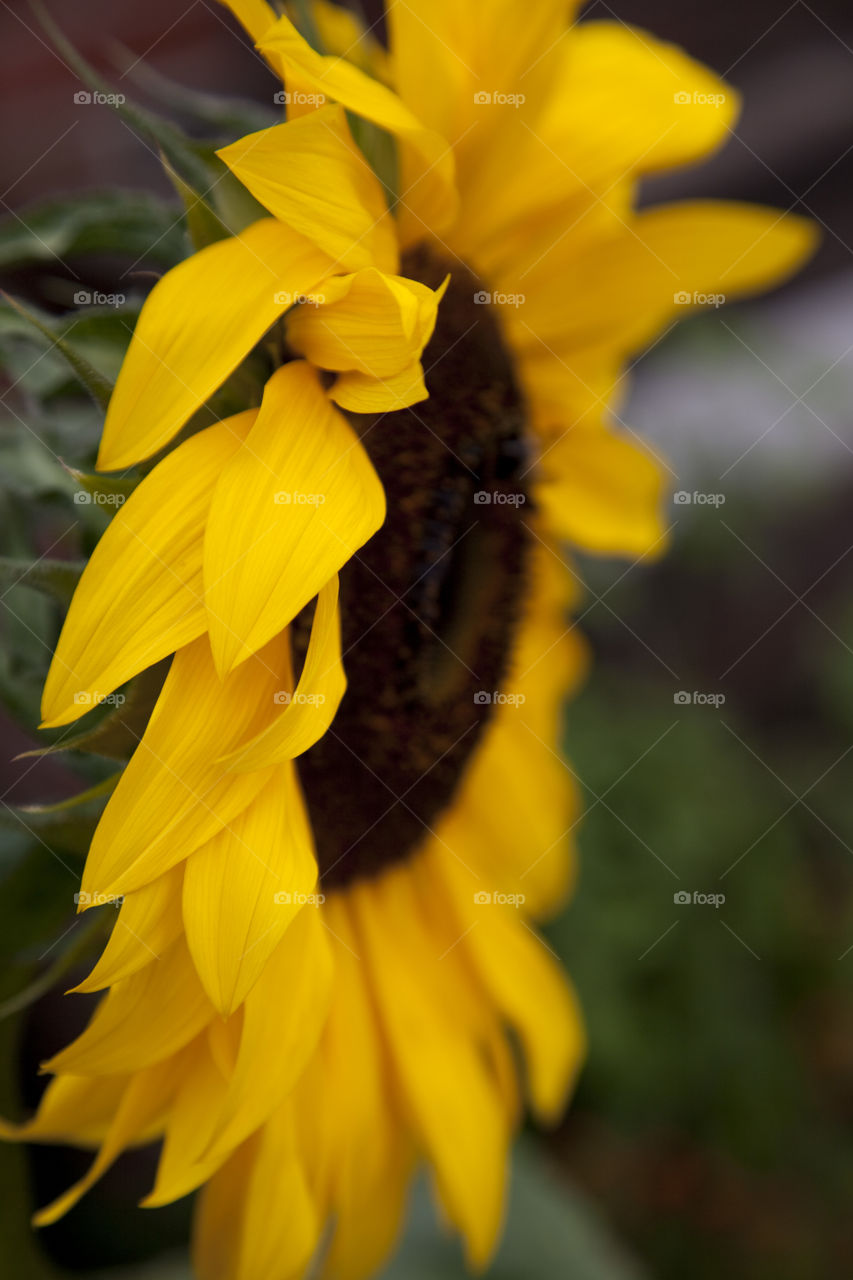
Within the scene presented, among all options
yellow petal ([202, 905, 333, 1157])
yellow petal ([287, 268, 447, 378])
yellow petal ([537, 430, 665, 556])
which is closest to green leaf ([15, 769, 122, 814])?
yellow petal ([202, 905, 333, 1157])

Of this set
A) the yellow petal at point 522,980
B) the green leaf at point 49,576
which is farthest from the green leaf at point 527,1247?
the green leaf at point 49,576

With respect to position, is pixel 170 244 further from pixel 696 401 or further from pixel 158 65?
pixel 696 401

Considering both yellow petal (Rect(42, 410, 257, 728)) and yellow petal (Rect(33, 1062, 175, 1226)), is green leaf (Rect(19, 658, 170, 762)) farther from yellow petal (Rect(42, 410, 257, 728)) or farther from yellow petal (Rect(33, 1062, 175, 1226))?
yellow petal (Rect(33, 1062, 175, 1226))

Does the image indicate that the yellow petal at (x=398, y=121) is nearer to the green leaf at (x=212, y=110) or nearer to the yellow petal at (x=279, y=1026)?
the green leaf at (x=212, y=110)

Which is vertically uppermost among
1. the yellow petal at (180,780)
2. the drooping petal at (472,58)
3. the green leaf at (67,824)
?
the drooping petal at (472,58)

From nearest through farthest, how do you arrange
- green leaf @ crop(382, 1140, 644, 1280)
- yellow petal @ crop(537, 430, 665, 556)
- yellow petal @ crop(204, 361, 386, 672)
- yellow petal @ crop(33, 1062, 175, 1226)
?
yellow petal @ crop(204, 361, 386, 672) → yellow petal @ crop(33, 1062, 175, 1226) → yellow petal @ crop(537, 430, 665, 556) → green leaf @ crop(382, 1140, 644, 1280)

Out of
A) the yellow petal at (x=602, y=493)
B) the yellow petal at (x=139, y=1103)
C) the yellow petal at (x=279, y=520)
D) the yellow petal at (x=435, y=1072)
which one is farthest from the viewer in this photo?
the yellow petal at (x=602, y=493)

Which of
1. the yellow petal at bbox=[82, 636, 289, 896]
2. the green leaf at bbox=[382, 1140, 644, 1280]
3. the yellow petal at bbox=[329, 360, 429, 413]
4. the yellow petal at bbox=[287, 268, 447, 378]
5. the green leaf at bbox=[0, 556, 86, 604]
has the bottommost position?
the green leaf at bbox=[382, 1140, 644, 1280]

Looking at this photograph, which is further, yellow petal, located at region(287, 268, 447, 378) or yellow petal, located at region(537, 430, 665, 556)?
yellow petal, located at region(537, 430, 665, 556)
